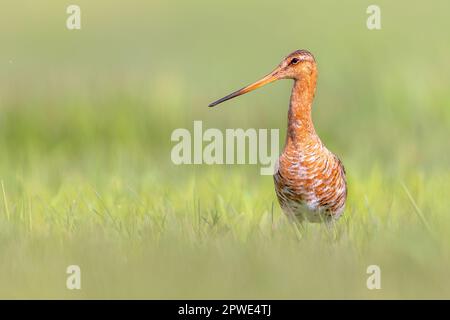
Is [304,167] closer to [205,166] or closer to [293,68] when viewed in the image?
[293,68]

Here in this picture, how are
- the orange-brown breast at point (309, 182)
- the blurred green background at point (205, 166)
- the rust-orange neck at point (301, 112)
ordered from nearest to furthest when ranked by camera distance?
the blurred green background at point (205, 166) < the orange-brown breast at point (309, 182) < the rust-orange neck at point (301, 112)

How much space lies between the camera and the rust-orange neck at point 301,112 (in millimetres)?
7539

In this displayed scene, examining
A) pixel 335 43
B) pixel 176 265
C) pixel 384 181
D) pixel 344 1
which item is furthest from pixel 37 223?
pixel 344 1

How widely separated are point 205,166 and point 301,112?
7.49ft

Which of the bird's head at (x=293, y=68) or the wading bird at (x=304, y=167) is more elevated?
the bird's head at (x=293, y=68)

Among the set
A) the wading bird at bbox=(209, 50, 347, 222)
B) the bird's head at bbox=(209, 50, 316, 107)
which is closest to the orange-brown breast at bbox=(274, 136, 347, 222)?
the wading bird at bbox=(209, 50, 347, 222)

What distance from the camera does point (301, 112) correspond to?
764 cm

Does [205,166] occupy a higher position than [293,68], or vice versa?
[293,68]

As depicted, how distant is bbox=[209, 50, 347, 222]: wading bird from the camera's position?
7.37m

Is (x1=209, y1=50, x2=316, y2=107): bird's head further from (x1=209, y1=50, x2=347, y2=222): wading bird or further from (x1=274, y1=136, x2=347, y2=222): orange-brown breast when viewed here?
(x1=274, y1=136, x2=347, y2=222): orange-brown breast

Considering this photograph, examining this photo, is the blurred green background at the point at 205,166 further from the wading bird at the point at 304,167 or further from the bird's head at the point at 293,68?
the bird's head at the point at 293,68

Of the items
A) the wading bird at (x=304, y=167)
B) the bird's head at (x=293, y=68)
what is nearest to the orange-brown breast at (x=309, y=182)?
the wading bird at (x=304, y=167)

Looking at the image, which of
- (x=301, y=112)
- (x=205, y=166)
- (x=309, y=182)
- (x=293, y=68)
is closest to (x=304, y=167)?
(x=309, y=182)

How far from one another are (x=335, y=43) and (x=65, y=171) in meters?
5.54
